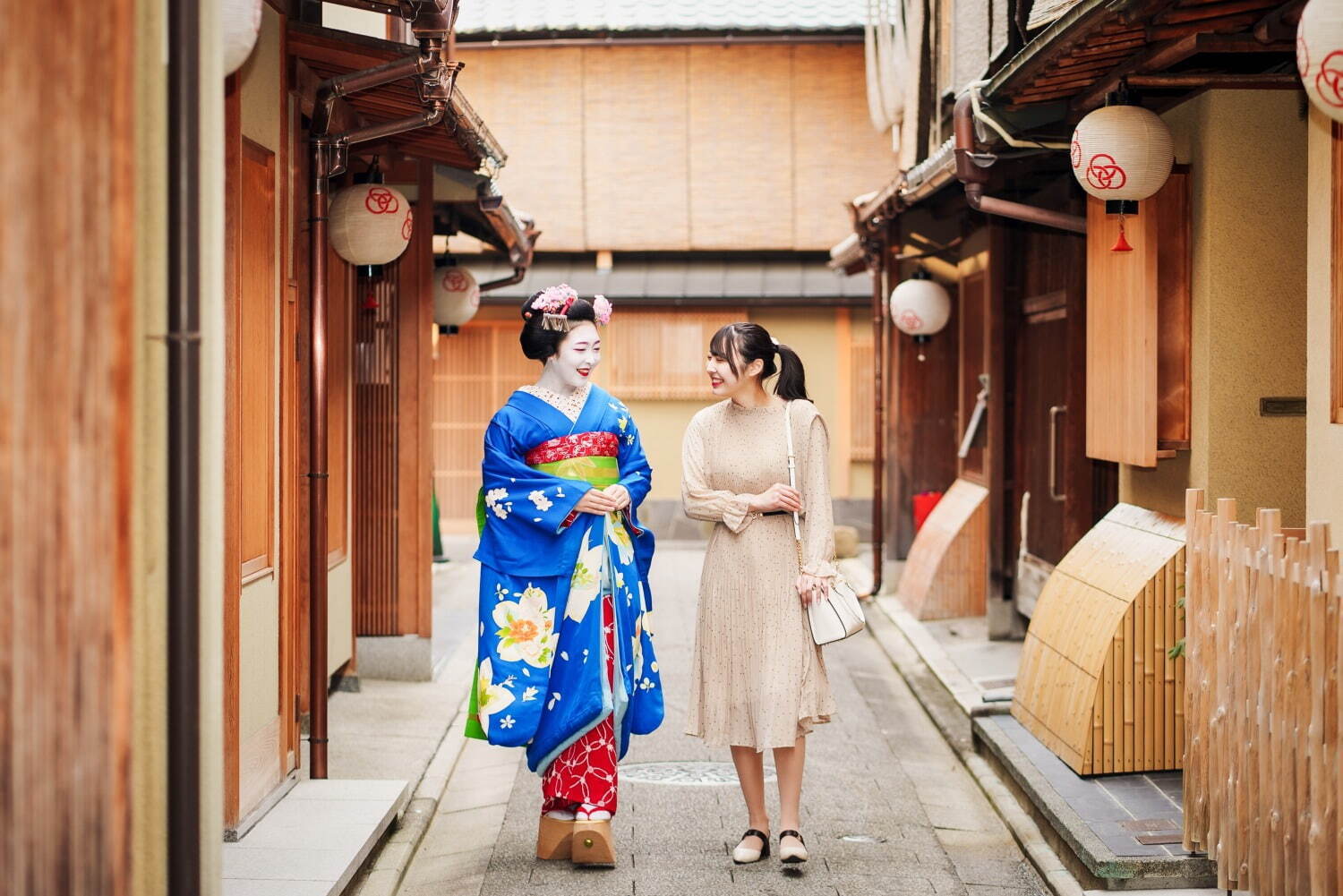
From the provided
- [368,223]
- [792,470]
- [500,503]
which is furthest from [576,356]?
[368,223]

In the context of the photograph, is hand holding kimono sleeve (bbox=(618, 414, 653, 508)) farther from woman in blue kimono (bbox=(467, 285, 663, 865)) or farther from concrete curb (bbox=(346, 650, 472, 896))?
concrete curb (bbox=(346, 650, 472, 896))

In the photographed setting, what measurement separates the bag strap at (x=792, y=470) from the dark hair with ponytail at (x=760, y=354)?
0.10m

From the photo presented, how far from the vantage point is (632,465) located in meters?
6.79

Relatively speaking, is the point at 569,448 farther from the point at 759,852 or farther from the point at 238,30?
the point at 238,30

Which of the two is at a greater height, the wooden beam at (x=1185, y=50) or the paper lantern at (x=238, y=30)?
the wooden beam at (x=1185, y=50)

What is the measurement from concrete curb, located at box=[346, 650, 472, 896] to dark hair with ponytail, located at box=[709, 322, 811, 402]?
2695 millimetres

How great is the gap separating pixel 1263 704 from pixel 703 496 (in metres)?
2.46

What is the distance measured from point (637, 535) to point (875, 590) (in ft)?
29.8

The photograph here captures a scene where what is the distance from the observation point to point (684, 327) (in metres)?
21.7

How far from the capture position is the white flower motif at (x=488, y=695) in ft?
21.4

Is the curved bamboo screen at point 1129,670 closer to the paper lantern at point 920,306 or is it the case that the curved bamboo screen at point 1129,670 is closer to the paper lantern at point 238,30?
the paper lantern at point 238,30

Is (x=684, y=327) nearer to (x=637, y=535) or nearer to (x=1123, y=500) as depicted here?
(x=1123, y=500)

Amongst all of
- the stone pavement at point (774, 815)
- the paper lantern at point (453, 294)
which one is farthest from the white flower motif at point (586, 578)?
the paper lantern at point (453, 294)

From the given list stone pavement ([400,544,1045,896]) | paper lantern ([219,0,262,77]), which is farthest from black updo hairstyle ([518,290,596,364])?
stone pavement ([400,544,1045,896])
